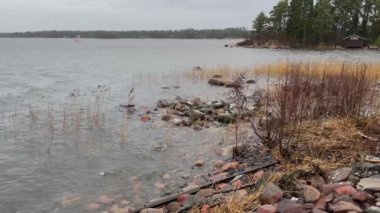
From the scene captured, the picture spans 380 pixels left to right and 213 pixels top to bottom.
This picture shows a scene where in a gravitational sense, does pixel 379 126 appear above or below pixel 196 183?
above

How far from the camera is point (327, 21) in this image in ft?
291

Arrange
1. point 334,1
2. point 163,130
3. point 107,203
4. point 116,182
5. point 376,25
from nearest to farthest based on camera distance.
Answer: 1. point 107,203
2. point 116,182
3. point 163,130
4. point 376,25
5. point 334,1

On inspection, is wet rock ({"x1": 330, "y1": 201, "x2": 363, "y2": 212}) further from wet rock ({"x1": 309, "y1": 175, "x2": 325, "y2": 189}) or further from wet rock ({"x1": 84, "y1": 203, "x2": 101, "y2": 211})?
wet rock ({"x1": 84, "y1": 203, "x2": 101, "y2": 211})

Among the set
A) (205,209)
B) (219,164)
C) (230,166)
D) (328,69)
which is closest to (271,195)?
(205,209)

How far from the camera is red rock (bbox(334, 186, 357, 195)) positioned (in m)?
5.68

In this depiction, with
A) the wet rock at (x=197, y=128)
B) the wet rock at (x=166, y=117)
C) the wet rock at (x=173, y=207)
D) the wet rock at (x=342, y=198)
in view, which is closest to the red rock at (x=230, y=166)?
the wet rock at (x=173, y=207)

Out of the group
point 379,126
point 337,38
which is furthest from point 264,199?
point 337,38

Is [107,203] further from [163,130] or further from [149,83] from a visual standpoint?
[149,83]

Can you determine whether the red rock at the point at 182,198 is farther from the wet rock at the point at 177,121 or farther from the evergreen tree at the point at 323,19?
the evergreen tree at the point at 323,19

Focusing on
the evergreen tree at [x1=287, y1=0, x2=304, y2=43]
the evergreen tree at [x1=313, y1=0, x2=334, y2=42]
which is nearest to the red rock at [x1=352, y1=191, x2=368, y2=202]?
the evergreen tree at [x1=313, y1=0, x2=334, y2=42]

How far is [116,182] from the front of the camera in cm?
942

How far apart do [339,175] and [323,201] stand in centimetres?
110

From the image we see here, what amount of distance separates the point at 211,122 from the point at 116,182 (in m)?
6.22

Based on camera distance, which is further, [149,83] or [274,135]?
[149,83]
